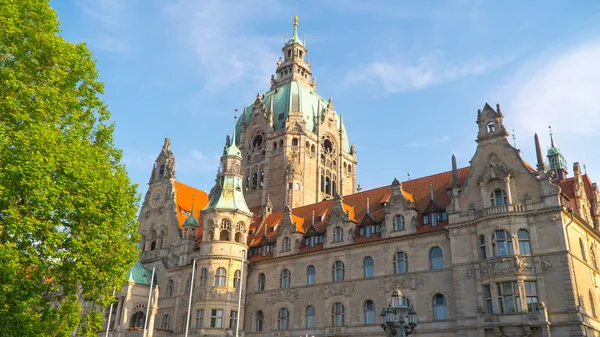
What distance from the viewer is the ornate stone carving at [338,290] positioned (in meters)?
41.3

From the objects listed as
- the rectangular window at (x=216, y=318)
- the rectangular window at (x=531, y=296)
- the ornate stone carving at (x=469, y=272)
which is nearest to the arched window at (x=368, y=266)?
the ornate stone carving at (x=469, y=272)

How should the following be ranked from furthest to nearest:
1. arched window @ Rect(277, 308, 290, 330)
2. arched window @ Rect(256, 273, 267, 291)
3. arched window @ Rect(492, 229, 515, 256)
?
arched window @ Rect(256, 273, 267, 291), arched window @ Rect(277, 308, 290, 330), arched window @ Rect(492, 229, 515, 256)

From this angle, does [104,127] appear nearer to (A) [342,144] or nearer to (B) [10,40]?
(B) [10,40]

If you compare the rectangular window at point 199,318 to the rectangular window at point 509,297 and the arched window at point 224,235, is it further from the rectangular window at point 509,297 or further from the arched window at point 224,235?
the rectangular window at point 509,297

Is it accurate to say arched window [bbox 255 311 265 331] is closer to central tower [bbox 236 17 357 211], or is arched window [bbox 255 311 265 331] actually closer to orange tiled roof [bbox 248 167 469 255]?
orange tiled roof [bbox 248 167 469 255]

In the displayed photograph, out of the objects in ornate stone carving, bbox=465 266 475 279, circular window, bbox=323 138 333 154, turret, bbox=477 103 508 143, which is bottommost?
ornate stone carving, bbox=465 266 475 279

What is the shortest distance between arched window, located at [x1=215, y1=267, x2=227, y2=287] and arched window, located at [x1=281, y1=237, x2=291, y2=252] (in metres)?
5.57

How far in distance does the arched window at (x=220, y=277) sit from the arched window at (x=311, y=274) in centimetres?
755

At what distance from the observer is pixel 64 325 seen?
21.7 meters

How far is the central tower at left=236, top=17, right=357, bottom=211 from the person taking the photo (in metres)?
64.2

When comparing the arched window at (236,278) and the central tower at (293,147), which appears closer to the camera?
the arched window at (236,278)

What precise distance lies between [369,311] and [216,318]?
44.9 ft

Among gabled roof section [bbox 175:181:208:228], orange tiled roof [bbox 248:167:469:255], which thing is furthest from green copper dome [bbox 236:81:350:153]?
orange tiled roof [bbox 248:167:469:255]

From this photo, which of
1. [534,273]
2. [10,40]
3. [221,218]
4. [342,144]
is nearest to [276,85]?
[342,144]
